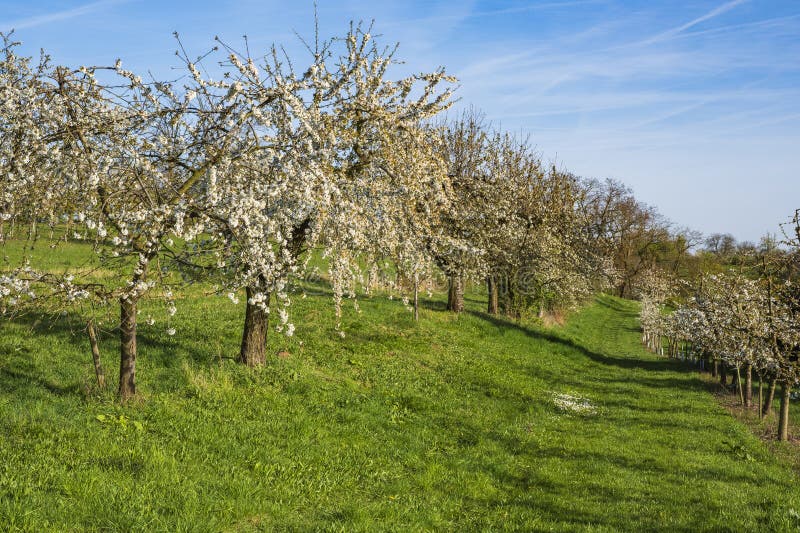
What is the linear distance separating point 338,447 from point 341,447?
8 centimetres

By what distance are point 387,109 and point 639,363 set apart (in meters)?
28.2

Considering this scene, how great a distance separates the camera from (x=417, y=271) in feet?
45.9

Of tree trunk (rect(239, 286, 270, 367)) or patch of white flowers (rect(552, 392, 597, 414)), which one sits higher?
tree trunk (rect(239, 286, 270, 367))

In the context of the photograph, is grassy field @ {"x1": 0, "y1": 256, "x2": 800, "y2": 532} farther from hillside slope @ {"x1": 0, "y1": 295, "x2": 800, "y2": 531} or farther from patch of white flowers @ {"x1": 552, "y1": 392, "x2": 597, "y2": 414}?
patch of white flowers @ {"x1": 552, "y1": 392, "x2": 597, "y2": 414}

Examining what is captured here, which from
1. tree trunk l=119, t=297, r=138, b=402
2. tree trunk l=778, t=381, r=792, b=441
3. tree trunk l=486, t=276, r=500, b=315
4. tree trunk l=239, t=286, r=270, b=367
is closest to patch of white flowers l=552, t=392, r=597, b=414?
tree trunk l=778, t=381, r=792, b=441

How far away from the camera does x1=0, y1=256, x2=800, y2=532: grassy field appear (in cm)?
883

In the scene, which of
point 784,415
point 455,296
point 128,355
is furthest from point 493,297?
point 128,355

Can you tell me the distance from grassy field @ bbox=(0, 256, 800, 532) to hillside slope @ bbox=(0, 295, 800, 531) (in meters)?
0.05

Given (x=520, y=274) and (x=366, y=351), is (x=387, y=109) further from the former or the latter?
(x=520, y=274)

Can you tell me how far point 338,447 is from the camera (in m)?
12.1

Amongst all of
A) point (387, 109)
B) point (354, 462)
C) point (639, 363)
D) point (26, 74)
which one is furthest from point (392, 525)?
point (639, 363)

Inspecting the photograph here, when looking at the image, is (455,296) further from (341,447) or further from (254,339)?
(341,447)

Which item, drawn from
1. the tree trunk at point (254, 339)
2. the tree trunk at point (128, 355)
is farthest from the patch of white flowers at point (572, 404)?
the tree trunk at point (128, 355)

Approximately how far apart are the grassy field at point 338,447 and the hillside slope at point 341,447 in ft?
0.15
